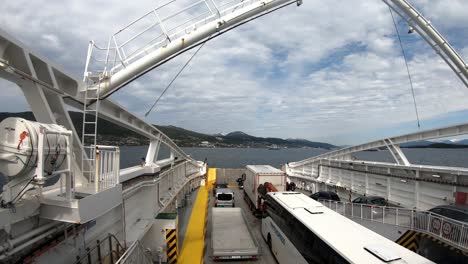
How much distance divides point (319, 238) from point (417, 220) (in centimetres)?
567

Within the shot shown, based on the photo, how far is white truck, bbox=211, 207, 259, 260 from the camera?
10922 millimetres

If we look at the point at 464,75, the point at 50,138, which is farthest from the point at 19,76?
the point at 464,75

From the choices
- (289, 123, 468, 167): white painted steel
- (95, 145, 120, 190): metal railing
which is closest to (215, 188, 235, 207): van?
(289, 123, 468, 167): white painted steel

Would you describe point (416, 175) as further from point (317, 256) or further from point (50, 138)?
point (50, 138)

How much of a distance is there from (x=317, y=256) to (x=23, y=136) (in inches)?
265

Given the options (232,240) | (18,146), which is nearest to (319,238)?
(232,240)

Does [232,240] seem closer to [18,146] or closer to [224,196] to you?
[224,196]

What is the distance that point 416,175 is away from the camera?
15.1m

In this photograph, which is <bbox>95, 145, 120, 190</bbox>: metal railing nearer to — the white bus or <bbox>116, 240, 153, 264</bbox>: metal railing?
<bbox>116, 240, 153, 264</bbox>: metal railing

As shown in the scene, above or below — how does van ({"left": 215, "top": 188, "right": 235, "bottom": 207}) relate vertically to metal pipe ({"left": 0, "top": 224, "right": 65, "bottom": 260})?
below

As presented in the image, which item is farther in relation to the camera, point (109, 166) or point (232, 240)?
point (232, 240)

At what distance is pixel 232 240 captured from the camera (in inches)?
457

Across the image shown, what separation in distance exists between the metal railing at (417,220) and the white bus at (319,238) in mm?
2954

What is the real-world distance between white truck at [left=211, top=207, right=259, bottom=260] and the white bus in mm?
1058
